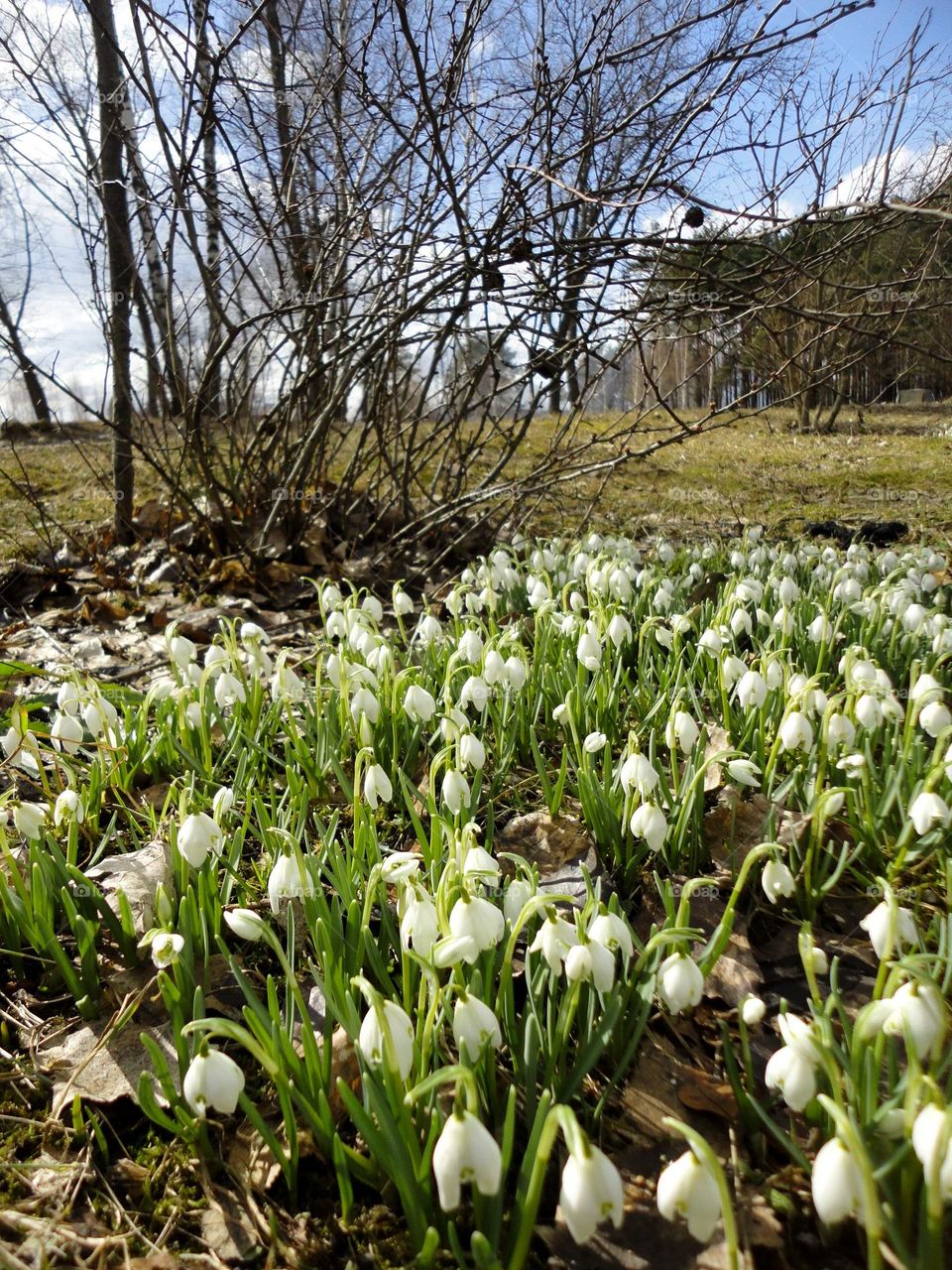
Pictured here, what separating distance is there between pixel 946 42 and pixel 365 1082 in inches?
167

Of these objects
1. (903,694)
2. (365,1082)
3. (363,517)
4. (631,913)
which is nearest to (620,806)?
(631,913)

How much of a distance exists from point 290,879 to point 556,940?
19.3 inches

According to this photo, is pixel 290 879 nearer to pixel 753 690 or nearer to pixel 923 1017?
pixel 923 1017

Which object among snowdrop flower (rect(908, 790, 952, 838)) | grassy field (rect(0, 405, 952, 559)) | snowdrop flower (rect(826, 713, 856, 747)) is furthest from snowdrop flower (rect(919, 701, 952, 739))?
grassy field (rect(0, 405, 952, 559))

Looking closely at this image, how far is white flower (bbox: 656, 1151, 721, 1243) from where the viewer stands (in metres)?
0.91

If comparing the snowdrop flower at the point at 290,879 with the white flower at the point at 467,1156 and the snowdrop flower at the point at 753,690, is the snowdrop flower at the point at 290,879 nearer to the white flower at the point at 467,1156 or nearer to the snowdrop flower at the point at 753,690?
the white flower at the point at 467,1156

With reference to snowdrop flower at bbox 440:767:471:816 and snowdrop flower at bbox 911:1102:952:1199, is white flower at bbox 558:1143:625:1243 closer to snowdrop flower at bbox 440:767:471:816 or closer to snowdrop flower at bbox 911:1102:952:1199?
snowdrop flower at bbox 911:1102:952:1199

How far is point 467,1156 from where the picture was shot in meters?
0.92

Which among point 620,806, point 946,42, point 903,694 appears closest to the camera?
point 620,806

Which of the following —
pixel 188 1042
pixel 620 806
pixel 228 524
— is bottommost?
pixel 188 1042

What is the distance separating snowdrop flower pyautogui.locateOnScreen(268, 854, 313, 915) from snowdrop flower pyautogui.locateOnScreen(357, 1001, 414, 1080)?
345mm

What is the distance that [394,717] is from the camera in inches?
88.4

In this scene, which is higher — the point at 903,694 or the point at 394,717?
the point at 394,717

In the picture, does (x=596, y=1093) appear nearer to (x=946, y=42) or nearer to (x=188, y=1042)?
(x=188, y=1042)
